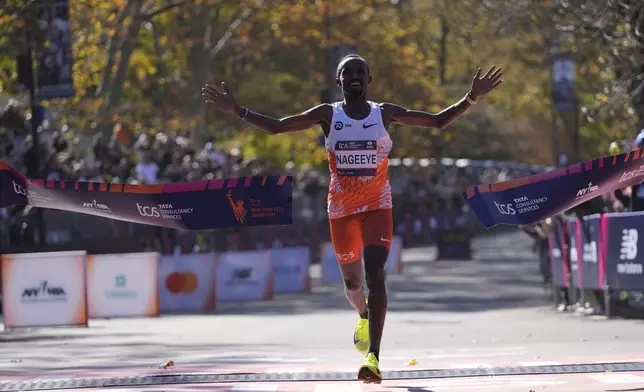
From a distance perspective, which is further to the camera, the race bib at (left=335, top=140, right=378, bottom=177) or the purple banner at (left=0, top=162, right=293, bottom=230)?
the purple banner at (left=0, top=162, right=293, bottom=230)

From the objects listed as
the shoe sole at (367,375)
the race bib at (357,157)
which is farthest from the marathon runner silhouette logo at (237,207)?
the shoe sole at (367,375)

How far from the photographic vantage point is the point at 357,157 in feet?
35.9

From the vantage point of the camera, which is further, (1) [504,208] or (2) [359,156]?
(1) [504,208]

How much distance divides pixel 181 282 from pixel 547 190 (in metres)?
12.0

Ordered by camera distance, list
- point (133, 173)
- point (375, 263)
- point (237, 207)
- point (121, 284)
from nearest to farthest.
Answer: point (375, 263) < point (237, 207) < point (121, 284) < point (133, 173)

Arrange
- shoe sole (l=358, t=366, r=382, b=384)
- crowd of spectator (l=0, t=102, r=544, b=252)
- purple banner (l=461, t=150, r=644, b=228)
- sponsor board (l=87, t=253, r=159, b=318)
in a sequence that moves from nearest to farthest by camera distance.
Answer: shoe sole (l=358, t=366, r=382, b=384) < purple banner (l=461, t=150, r=644, b=228) < sponsor board (l=87, t=253, r=159, b=318) < crowd of spectator (l=0, t=102, r=544, b=252)

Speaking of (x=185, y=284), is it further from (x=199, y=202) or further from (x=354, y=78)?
(x=354, y=78)

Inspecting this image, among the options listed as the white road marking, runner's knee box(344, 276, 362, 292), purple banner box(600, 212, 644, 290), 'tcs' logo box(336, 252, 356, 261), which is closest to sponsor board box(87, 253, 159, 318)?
purple banner box(600, 212, 644, 290)

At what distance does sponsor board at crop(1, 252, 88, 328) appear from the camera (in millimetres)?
19328

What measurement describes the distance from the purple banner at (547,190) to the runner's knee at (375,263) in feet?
3.99

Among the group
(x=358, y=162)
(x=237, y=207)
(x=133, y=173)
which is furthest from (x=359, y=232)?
(x=133, y=173)

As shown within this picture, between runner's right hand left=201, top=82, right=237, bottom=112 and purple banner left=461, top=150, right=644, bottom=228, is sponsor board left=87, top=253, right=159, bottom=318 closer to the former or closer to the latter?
purple banner left=461, top=150, right=644, bottom=228

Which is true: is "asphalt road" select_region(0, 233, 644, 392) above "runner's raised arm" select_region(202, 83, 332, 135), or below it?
below

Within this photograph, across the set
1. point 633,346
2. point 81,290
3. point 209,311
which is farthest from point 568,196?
point 209,311
